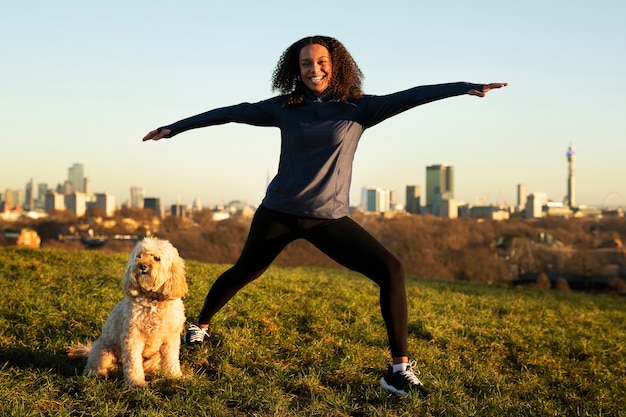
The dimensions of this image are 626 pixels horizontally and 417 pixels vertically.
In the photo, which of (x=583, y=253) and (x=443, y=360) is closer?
(x=443, y=360)

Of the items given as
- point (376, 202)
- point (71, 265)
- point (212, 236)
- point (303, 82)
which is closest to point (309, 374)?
point (303, 82)

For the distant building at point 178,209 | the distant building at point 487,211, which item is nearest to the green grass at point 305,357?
the distant building at point 178,209

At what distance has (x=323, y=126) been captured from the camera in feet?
16.1

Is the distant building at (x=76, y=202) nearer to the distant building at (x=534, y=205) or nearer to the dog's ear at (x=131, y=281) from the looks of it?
the distant building at (x=534, y=205)

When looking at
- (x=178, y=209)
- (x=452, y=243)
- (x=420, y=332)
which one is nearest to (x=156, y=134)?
(x=420, y=332)

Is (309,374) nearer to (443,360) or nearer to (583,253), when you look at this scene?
(443,360)

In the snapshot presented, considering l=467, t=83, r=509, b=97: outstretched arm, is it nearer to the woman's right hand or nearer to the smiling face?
the smiling face

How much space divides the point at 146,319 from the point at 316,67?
7.99 ft

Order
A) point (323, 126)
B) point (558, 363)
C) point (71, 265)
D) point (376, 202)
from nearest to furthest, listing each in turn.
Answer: point (323, 126) → point (558, 363) → point (71, 265) → point (376, 202)

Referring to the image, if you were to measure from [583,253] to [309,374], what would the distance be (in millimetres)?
48312

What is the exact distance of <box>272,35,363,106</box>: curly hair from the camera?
516 centimetres

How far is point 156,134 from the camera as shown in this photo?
5.50m

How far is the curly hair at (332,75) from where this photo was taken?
16.9ft

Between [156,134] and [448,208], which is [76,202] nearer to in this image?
[448,208]
